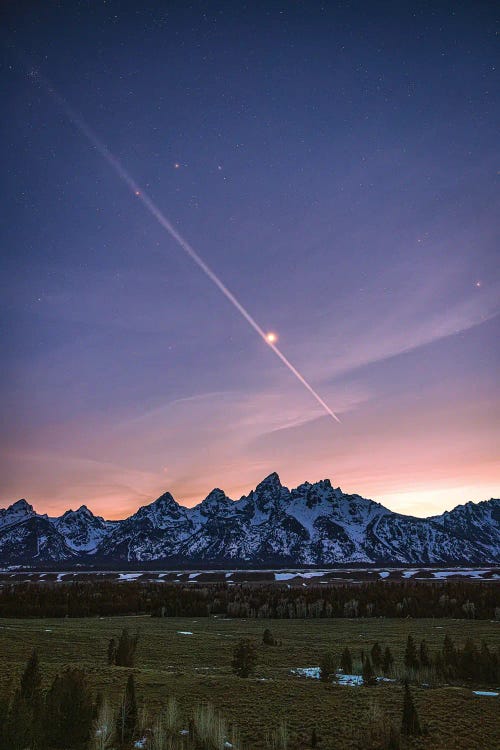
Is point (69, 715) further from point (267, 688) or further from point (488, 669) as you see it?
point (488, 669)

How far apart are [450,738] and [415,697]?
11.8ft

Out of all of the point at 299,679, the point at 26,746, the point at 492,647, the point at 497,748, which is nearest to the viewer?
the point at 26,746

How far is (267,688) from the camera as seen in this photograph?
1888cm

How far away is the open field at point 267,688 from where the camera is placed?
49.5 ft

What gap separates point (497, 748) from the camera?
1381 cm

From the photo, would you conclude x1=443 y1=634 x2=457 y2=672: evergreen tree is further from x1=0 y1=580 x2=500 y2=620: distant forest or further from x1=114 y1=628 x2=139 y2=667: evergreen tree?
x1=0 y1=580 x2=500 y2=620: distant forest

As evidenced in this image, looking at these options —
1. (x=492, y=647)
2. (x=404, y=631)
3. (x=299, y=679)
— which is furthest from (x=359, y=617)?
(x=299, y=679)

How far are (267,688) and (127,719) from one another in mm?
6385

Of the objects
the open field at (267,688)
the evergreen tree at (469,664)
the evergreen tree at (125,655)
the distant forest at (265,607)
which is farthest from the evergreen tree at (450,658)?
the distant forest at (265,607)

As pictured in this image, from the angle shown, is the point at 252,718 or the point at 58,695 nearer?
the point at 58,695

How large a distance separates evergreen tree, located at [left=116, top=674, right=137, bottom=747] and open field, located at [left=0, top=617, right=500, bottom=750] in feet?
6.83

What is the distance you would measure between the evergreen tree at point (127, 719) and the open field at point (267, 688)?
208cm

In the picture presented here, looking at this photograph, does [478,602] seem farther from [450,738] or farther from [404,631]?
[450,738]

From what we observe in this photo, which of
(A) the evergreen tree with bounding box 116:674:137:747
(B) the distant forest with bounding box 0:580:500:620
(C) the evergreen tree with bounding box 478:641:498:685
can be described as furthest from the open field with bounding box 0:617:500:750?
(B) the distant forest with bounding box 0:580:500:620
